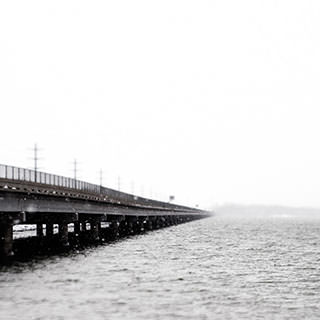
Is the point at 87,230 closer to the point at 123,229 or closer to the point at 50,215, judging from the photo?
the point at 123,229

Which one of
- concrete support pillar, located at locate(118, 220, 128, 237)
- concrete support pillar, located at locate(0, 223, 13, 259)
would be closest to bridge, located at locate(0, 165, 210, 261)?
concrete support pillar, located at locate(0, 223, 13, 259)

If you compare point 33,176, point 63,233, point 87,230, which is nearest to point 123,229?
point 87,230

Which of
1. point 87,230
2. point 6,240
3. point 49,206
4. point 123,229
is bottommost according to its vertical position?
point 6,240

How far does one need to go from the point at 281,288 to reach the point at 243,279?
416 centimetres

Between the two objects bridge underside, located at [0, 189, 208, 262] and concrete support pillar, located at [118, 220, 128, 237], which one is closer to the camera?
bridge underside, located at [0, 189, 208, 262]

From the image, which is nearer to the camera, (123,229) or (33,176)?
(33,176)

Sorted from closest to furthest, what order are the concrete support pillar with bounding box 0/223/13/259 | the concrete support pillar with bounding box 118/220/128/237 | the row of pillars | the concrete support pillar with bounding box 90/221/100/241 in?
1. the concrete support pillar with bounding box 0/223/13/259
2. the row of pillars
3. the concrete support pillar with bounding box 90/221/100/241
4. the concrete support pillar with bounding box 118/220/128/237

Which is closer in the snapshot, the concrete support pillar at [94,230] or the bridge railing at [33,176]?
the bridge railing at [33,176]

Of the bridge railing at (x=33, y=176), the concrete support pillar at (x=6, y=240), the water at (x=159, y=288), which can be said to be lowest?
the water at (x=159, y=288)

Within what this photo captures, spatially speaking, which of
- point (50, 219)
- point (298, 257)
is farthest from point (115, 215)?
point (298, 257)

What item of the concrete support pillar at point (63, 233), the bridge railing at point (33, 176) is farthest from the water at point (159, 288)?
the concrete support pillar at point (63, 233)

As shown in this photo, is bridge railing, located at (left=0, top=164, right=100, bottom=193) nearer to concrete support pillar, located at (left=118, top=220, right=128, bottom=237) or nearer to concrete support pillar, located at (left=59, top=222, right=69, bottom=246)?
concrete support pillar, located at (left=59, top=222, right=69, bottom=246)

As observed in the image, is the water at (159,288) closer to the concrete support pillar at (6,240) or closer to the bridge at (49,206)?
the concrete support pillar at (6,240)

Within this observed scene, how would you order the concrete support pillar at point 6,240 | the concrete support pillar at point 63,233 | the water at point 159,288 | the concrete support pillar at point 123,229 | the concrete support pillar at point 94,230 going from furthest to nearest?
1. the concrete support pillar at point 123,229
2. the concrete support pillar at point 94,230
3. the concrete support pillar at point 63,233
4. the concrete support pillar at point 6,240
5. the water at point 159,288
